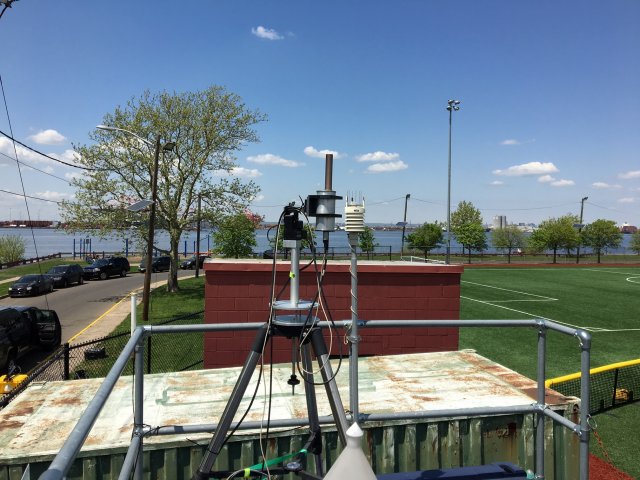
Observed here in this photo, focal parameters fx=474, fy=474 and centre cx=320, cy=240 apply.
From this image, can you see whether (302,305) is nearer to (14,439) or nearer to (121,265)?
(14,439)

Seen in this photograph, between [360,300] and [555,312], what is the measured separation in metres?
13.5

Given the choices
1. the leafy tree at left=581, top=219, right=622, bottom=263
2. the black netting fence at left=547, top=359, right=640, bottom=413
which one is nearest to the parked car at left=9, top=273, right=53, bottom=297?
the black netting fence at left=547, top=359, right=640, bottom=413

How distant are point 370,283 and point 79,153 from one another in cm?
2299

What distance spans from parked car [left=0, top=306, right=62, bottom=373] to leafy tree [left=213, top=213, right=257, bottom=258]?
16.1m

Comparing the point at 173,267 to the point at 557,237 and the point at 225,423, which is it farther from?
the point at 557,237

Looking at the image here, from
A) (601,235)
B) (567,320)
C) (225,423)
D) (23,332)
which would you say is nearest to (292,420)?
(225,423)

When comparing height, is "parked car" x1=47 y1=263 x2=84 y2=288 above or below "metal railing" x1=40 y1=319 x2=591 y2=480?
below

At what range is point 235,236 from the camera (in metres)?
32.1

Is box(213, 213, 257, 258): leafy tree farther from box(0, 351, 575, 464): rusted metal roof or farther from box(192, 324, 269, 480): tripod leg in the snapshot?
box(192, 324, 269, 480): tripod leg

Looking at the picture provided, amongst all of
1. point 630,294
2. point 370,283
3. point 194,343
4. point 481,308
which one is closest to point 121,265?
point 194,343

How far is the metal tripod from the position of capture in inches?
106

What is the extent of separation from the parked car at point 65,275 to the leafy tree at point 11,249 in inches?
908

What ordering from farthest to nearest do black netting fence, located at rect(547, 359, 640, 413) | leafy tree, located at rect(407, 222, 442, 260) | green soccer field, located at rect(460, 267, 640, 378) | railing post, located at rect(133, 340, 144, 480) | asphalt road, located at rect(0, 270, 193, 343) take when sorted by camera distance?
1. leafy tree, located at rect(407, 222, 442, 260)
2. asphalt road, located at rect(0, 270, 193, 343)
3. green soccer field, located at rect(460, 267, 640, 378)
4. black netting fence, located at rect(547, 359, 640, 413)
5. railing post, located at rect(133, 340, 144, 480)

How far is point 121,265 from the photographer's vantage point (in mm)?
38375
